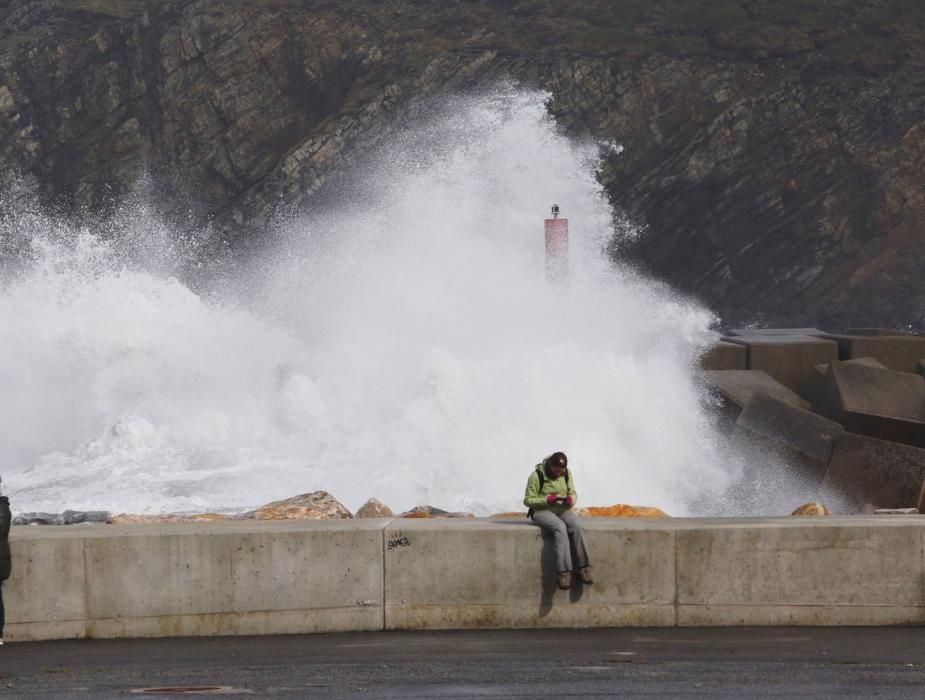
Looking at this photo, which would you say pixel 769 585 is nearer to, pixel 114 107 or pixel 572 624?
pixel 572 624

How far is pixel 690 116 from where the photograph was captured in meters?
66.7

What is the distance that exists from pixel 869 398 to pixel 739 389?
2113 mm

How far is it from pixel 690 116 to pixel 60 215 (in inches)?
1301

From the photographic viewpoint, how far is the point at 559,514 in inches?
333

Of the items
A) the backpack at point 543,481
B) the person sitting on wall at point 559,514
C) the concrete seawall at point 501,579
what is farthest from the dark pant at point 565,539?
the backpack at point 543,481

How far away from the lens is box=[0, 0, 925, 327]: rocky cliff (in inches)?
2539

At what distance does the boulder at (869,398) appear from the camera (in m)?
17.3

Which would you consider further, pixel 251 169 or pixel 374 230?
pixel 251 169

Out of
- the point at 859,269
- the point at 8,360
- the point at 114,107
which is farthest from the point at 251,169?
the point at 8,360

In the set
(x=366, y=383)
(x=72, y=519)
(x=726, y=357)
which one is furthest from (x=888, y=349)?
(x=72, y=519)

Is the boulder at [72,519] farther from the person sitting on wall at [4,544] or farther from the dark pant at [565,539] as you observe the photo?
the dark pant at [565,539]

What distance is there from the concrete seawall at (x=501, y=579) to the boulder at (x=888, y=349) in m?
15.5

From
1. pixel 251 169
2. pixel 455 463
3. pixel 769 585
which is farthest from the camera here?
pixel 251 169

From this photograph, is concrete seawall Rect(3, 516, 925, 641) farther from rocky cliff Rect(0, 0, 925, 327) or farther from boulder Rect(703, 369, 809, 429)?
rocky cliff Rect(0, 0, 925, 327)
